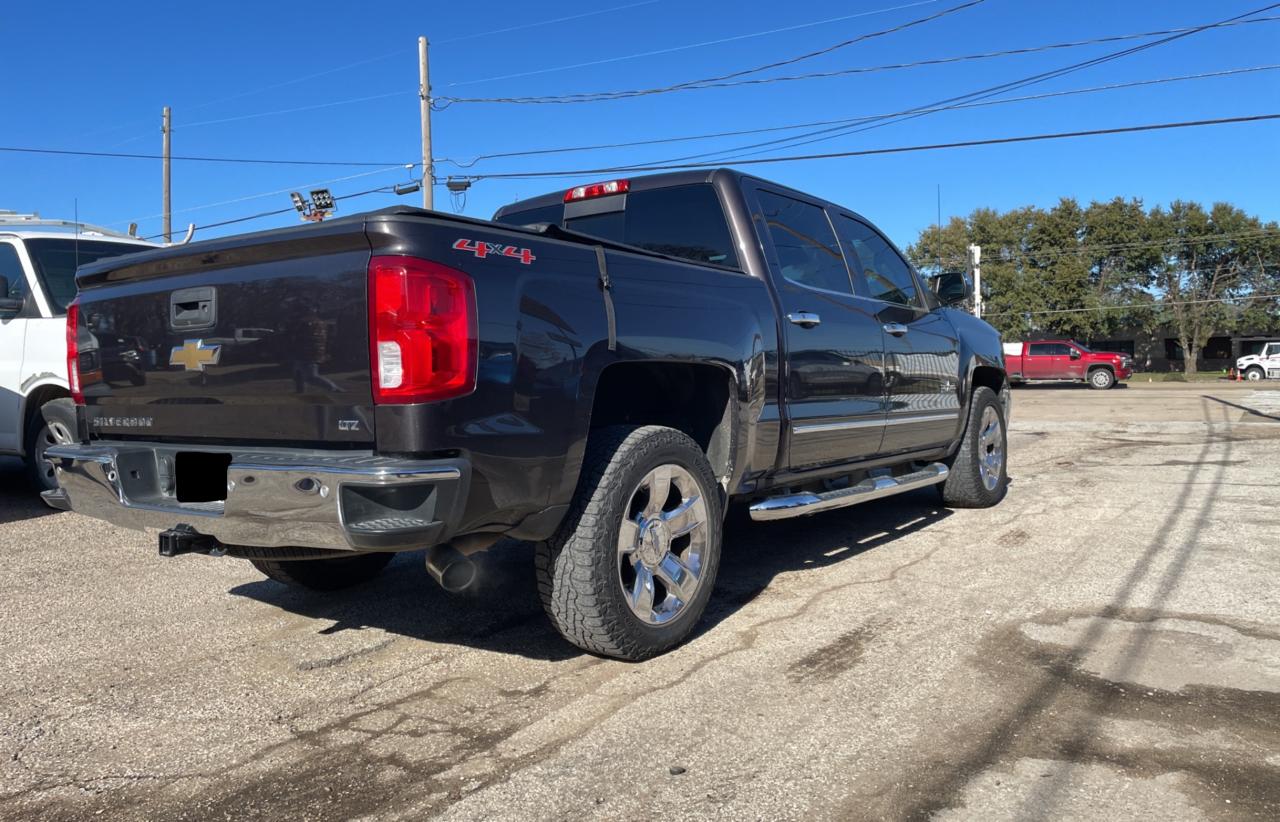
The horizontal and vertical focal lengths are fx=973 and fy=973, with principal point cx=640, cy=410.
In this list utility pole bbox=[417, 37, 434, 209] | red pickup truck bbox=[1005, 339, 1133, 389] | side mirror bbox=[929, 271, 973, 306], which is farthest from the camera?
red pickup truck bbox=[1005, 339, 1133, 389]

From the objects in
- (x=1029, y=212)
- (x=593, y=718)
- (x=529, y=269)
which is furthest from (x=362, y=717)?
(x=1029, y=212)

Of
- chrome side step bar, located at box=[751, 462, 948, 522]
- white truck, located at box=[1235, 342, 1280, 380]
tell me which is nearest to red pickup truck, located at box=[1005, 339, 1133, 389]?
white truck, located at box=[1235, 342, 1280, 380]

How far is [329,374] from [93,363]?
1.36 meters

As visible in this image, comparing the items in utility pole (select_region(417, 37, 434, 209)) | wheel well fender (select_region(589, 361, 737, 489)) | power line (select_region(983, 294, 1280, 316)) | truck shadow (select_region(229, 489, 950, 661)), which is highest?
utility pole (select_region(417, 37, 434, 209))

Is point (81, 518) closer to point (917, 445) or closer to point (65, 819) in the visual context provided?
point (65, 819)

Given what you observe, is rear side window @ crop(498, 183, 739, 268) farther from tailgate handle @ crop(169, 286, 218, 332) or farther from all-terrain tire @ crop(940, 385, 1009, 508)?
all-terrain tire @ crop(940, 385, 1009, 508)

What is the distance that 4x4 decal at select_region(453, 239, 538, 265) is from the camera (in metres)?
2.94

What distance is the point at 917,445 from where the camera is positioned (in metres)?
5.89

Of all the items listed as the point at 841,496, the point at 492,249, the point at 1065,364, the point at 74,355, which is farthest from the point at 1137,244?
the point at 74,355

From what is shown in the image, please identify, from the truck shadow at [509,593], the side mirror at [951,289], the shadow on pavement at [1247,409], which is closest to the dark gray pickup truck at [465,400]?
the truck shadow at [509,593]

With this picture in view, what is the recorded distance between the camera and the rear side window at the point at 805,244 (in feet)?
15.8

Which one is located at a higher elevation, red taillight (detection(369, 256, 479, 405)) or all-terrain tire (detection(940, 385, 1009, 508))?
red taillight (detection(369, 256, 479, 405))

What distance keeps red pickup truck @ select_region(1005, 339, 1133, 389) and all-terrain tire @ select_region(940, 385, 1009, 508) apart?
2911cm

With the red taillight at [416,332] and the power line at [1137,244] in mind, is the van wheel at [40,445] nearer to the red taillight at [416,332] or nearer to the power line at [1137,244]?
the red taillight at [416,332]
